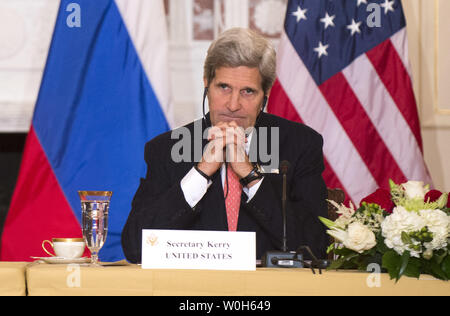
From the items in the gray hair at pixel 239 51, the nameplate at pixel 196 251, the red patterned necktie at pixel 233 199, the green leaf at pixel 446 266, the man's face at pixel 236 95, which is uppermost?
the gray hair at pixel 239 51

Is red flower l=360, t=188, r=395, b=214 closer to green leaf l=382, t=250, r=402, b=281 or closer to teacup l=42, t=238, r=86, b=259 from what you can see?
green leaf l=382, t=250, r=402, b=281

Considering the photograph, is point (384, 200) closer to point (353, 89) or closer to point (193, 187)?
point (193, 187)

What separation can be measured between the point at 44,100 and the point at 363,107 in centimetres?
164

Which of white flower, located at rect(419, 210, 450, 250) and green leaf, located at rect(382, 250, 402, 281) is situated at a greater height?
white flower, located at rect(419, 210, 450, 250)

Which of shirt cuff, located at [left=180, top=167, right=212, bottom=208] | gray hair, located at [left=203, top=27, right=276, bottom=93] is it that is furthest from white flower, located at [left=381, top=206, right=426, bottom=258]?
gray hair, located at [left=203, top=27, right=276, bottom=93]

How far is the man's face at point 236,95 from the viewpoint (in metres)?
2.11

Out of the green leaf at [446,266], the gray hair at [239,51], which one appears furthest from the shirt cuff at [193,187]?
the green leaf at [446,266]

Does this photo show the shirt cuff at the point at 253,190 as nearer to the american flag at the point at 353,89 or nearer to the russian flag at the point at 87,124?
the russian flag at the point at 87,124

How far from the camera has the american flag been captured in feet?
9.98

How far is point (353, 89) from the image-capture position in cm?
311

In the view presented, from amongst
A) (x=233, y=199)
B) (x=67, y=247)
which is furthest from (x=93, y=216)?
(x=233, y=199)

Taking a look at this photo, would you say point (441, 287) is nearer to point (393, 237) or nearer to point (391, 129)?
point (393, 237)

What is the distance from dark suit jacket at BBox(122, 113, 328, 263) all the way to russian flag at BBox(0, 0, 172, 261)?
2.24 ft

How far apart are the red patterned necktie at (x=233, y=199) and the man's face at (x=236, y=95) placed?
20 cm
